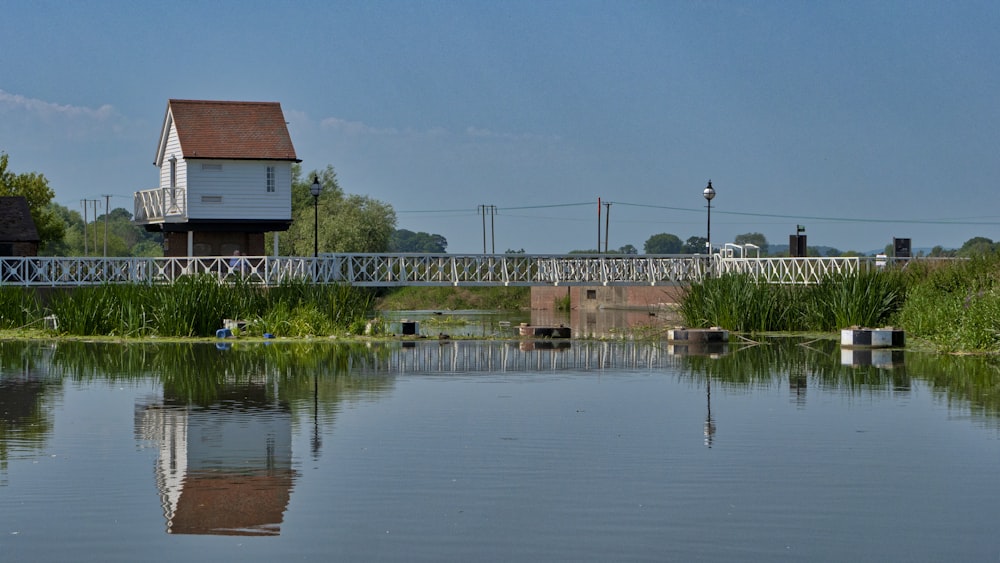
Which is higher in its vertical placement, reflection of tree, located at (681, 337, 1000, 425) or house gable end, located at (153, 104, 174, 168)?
house gable end, located at (153, 104, 174, 168)

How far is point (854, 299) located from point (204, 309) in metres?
16.6

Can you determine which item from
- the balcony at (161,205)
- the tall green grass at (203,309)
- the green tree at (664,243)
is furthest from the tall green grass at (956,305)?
the green tree at (664,243)

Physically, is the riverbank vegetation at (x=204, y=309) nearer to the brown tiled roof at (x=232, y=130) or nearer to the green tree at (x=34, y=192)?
the brown tiled roof at (x=232, y=130)

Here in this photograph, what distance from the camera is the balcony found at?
53875 millimetres

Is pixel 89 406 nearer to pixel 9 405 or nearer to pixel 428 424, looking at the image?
pixel 9 405

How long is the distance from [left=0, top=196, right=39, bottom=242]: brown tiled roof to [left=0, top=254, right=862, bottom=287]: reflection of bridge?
4489 millimetres

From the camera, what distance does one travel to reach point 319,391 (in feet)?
64.0

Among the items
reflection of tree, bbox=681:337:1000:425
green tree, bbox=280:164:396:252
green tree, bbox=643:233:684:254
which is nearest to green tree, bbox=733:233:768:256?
green tree, bbox=643:233:684:254

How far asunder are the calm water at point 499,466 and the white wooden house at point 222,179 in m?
31.7

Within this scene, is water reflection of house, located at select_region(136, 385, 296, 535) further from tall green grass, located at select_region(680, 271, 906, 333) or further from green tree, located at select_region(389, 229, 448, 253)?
green tree, located at select_region(389, 229, 448, 253)

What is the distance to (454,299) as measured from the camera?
3214 inches

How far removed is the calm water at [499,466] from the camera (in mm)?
9531

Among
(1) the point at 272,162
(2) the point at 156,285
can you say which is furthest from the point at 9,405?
(1) the point at 272,162

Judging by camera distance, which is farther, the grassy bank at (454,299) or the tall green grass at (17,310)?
the grassy bank at (454,299)
